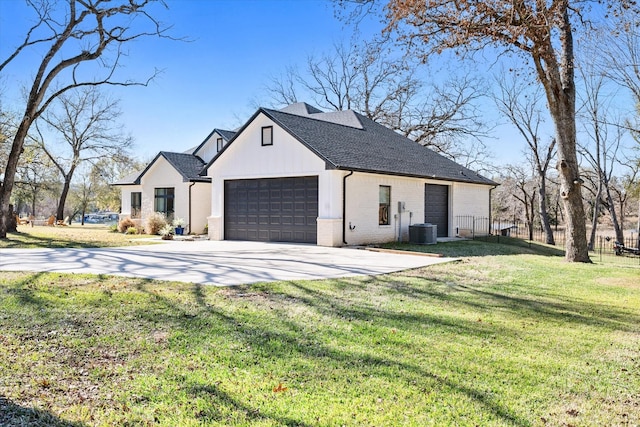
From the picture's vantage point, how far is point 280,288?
25.8 feet

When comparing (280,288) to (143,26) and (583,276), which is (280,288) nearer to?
(583,276)

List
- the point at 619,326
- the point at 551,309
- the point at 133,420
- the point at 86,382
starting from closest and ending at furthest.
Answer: the point at 133,420
the point at 86,382
the point at 619,326
the point at 551,309

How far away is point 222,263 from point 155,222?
1409 cm

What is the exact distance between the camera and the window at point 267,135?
1811cm

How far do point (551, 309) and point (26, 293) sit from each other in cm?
771

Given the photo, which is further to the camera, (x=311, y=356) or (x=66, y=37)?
(x=66, y=37)

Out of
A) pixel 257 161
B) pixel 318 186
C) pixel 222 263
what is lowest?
pixel 222 263

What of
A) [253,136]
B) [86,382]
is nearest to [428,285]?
[86,382]

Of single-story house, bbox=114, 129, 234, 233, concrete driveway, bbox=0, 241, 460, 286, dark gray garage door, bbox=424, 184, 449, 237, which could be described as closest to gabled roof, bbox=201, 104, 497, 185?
dark gray garage door, bbox=424, 184, 449, 237

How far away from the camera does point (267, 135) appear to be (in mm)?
18234

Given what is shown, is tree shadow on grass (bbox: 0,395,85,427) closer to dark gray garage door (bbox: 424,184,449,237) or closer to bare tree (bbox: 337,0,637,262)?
bare tree (bbox: 337,0,637,262)

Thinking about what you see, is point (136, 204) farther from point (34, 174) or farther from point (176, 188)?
point (34, 174)

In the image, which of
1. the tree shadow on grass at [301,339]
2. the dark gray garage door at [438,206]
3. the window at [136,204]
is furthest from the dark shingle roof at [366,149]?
the window at [136,204]

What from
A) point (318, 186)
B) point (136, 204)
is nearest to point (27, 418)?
point (318, 186)
